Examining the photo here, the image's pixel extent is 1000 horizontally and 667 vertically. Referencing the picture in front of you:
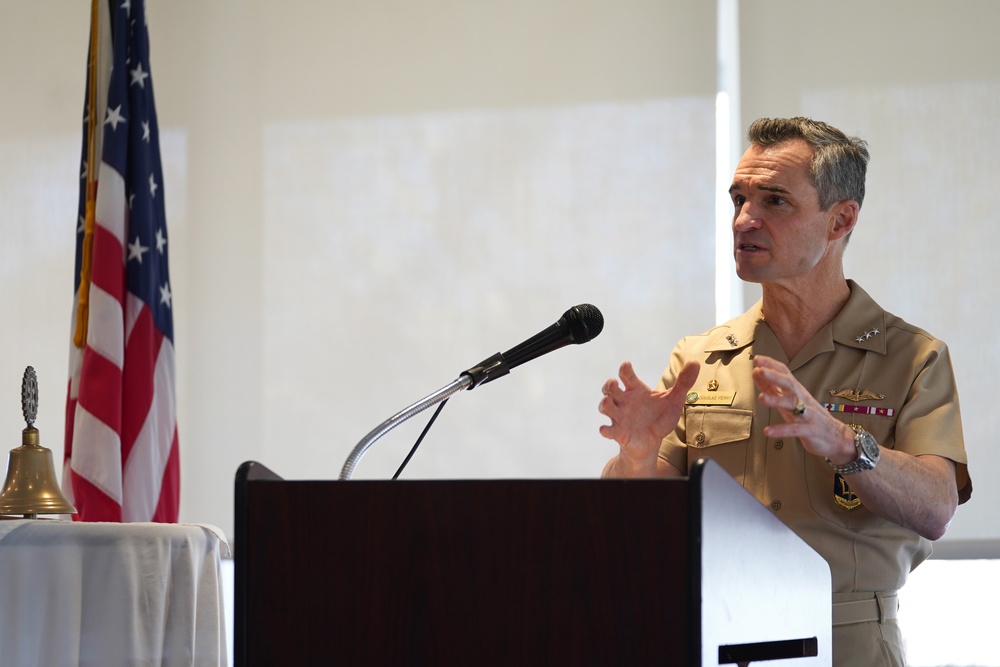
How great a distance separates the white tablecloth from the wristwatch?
3.53ft

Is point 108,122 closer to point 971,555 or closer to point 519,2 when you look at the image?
point 519,2

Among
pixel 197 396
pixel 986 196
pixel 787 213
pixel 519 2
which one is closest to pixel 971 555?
pixel 986 196

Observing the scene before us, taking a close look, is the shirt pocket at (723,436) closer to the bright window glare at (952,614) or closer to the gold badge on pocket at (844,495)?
the gold badge on pocket at (844,495)

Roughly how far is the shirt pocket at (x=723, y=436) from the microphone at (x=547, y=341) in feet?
1.79

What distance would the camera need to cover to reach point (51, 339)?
12.8 ft

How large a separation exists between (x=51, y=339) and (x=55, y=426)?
32 cm

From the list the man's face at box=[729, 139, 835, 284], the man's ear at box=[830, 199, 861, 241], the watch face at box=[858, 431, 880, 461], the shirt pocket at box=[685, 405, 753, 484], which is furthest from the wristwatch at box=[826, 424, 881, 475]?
the man's ear at box=[830, 199, 861, 241]

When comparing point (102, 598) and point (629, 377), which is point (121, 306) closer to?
point (102, 598)

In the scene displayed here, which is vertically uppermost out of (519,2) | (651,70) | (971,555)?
(519,2)

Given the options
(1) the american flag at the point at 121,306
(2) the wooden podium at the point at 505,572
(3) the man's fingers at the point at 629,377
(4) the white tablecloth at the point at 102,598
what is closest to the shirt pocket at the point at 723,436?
(3) the man's fingers at the point at 629,377

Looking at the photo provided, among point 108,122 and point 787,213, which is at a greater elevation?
point 108,122

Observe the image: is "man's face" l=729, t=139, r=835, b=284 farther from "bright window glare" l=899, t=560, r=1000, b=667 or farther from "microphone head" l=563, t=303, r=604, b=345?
"bright window glare" l=899, t=560, r=1000, b=667

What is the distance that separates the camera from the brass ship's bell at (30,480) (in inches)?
81.3

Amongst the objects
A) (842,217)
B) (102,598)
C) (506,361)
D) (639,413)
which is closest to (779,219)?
(842,217)
